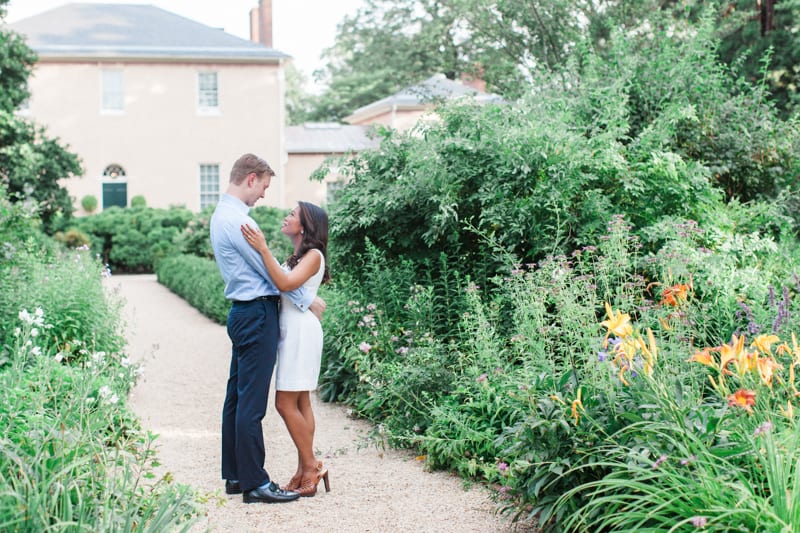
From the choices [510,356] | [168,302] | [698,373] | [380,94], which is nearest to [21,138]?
[168,302]

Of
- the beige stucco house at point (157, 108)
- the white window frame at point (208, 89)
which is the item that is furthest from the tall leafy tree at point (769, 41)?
the white window frame at point (208, 89)

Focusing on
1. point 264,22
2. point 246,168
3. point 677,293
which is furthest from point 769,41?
point 264,22

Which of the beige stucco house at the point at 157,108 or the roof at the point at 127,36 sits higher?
the roof at the point at 127,36

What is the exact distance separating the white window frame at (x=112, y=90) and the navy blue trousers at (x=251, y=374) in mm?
26229

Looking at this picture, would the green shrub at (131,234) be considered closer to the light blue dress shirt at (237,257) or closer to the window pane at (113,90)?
the window pane at (113,90)

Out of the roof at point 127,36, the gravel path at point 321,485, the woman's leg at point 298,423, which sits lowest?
the gravel path at point 321,485

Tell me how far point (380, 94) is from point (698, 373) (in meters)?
39.0

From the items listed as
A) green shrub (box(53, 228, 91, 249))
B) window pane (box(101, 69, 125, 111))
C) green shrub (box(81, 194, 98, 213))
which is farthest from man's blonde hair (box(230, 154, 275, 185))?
window pane (box(101, 69, 125, 111))

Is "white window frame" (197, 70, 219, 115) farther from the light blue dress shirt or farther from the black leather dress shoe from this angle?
the black leather dress shoe

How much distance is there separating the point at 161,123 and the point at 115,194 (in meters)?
3.00

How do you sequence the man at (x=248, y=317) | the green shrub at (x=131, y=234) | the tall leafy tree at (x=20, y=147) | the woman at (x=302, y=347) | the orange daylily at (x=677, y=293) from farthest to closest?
the green shrub at (x=131, y=234) < the tall leafy tree at (x=20, y=147) < the woman at (x=302, y=347) < the man at (x=248, y=317) < the orange daylily at (x=677, y=293)

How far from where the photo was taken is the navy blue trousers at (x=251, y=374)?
4.64m

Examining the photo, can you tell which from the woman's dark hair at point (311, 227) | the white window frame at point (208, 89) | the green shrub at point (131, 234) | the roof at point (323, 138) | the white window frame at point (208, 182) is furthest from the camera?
the roof at point (323, 138)

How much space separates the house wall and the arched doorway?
0.71 feet
